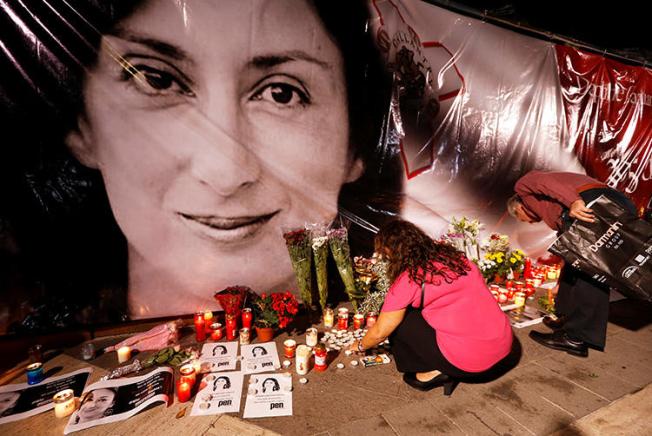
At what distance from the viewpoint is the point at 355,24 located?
3391 mm

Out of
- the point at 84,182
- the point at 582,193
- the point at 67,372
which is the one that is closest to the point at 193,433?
the point at 67,372

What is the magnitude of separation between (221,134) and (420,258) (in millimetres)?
2175

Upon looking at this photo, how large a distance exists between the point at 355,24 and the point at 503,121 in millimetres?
2505

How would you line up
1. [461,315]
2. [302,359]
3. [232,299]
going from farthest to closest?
[232,299], [302,359], [461,315]

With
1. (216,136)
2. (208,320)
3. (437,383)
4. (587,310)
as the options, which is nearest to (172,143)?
(216,136)

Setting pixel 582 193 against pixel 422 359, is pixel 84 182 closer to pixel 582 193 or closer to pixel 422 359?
pixel 422 359

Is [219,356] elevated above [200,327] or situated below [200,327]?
below

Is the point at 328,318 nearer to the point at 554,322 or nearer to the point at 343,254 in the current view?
the point at 343,254

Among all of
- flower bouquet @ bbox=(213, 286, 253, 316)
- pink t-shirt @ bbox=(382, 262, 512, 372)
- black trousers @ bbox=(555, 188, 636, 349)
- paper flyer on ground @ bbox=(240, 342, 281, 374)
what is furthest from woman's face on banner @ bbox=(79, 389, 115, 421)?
black trousers @ bbox=(555, 188, 636, 349)

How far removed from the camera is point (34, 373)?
2406mm

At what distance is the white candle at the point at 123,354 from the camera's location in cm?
269

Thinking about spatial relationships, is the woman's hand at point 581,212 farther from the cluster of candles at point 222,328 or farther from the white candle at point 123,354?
the white candle at point 123,354

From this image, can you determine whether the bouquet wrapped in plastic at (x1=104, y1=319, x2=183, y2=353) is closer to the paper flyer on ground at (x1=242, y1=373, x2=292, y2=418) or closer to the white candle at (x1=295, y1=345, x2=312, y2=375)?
the paper flyer on ground at (x1=242, y1=373, x2=292, y2=418)

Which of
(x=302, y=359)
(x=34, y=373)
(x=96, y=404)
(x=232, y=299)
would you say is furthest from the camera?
(x=232, y=299)
